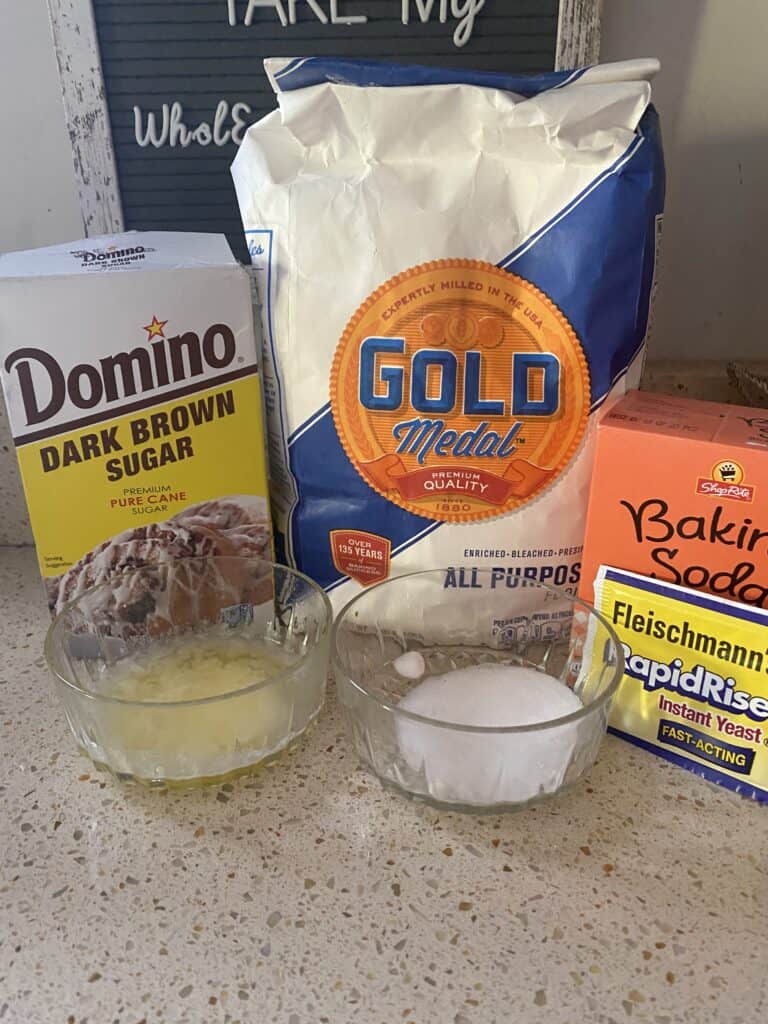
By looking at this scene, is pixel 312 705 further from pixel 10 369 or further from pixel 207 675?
pixel 10 369

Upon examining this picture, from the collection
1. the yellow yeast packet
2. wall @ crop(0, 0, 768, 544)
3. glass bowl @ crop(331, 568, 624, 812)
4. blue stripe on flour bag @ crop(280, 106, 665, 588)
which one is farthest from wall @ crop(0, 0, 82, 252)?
the yellow yeast packet

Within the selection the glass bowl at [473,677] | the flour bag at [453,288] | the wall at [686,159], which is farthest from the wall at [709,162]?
the glass bowl at [473,677]

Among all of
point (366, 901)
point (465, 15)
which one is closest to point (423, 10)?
point (465, 15)

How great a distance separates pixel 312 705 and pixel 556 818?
0.58 ft

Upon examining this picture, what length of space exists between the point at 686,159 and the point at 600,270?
309 millimetres

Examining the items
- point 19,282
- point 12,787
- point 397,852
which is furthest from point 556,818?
point 19,282

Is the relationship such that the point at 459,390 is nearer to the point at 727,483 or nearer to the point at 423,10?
the point at 727,483

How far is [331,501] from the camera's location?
0.64m

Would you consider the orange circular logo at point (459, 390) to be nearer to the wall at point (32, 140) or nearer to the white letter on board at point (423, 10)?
the white letter on board at point (423, 10)

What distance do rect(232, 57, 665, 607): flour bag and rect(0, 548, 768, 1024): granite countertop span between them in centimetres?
19

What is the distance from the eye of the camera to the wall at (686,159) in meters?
0.74

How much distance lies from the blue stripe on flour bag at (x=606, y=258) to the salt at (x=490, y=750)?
0.23 meters

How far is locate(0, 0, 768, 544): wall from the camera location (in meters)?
0.74

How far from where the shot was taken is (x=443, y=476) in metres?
0.61
